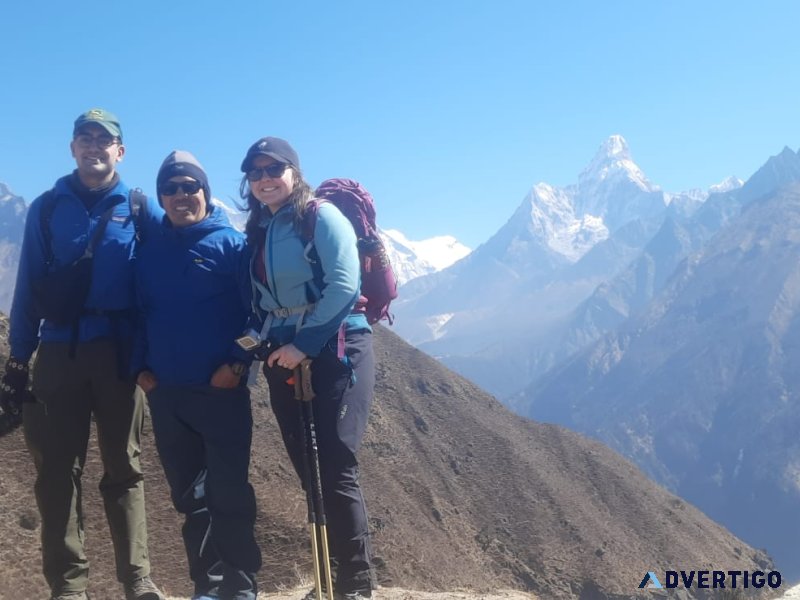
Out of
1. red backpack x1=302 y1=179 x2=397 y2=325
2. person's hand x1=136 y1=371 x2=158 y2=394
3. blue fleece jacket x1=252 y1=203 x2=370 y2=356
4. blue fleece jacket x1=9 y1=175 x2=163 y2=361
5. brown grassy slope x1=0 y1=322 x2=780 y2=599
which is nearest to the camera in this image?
blue fleece jacket x1=252 y1=203 x2=370 y2=356

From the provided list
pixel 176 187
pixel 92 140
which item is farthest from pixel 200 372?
pixel 92 140

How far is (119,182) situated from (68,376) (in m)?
1.48

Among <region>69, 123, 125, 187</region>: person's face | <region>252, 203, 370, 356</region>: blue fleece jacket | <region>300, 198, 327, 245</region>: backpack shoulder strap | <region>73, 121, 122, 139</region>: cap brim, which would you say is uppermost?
<region>73, 121, 122, 139</region>: cap brim

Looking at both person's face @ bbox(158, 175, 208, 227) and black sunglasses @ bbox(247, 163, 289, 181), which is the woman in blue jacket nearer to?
black sunglasses @ bbox(247, 163, 289, 181)

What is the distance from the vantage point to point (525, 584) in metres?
27.1

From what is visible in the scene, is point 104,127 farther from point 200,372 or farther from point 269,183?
point 200,372

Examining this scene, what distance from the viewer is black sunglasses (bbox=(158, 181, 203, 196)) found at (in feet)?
16.6

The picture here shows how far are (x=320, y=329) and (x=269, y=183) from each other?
1.09 meters

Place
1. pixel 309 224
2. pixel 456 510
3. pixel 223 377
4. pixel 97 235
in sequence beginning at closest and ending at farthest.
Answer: pixel 309 224 < pixel 223 377 < pixel 97 235 < pixel 456 510

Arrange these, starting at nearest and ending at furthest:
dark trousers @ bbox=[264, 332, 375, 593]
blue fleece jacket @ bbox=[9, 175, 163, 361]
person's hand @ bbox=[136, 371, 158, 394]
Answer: dark trousers @ bbox=[264, 332, 375, 593] < person's hand @ bbox=[136, 371, 158, 394] < blue fleece jacket @ bbox=[9, 175, 163, 361]

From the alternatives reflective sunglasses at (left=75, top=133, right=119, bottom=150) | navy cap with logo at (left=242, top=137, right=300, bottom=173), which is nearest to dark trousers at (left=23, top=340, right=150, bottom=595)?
reflective sunglasses at (left=75, top=133, right=119, bottom=150)

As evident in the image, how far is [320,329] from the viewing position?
4.57 meters

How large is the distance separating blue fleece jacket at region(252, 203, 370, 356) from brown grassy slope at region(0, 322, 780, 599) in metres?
7.53

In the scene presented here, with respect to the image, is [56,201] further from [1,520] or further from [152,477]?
[152,477]
